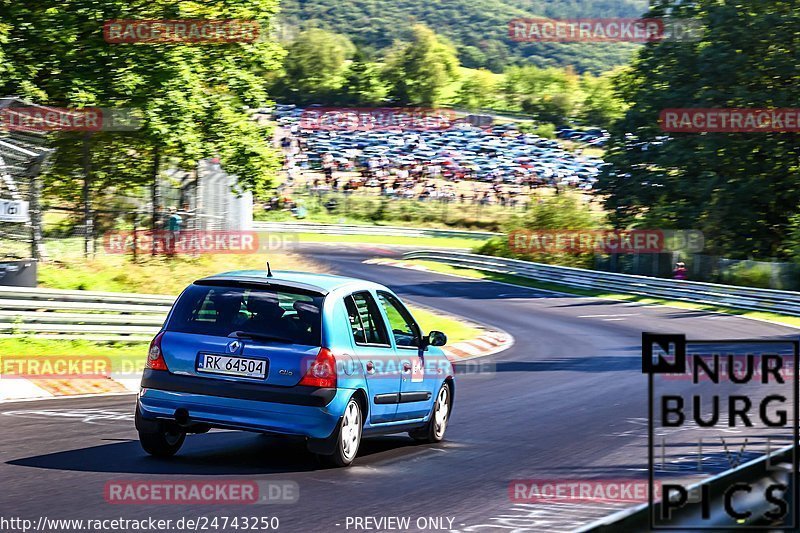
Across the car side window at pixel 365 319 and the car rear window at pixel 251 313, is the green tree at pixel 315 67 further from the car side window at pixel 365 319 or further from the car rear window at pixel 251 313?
the car rear window at pixel 251 313

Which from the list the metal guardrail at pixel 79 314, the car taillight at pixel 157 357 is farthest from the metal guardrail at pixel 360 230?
the car taillight at pixel 157 357

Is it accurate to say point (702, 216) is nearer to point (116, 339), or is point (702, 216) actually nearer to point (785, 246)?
point (785, 246)

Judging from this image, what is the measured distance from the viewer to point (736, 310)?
3572 centimetres

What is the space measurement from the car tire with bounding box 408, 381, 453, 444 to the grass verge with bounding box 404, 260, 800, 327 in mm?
23486

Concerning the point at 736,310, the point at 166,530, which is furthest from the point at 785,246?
the point at 166,530

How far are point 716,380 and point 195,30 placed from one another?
75.9 feet

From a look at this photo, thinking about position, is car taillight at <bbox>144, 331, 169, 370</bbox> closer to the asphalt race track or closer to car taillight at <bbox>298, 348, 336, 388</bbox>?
the asphalt race track

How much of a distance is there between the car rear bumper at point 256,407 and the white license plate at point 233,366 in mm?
74

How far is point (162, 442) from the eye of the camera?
28.2ft

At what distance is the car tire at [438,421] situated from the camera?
34.4ft

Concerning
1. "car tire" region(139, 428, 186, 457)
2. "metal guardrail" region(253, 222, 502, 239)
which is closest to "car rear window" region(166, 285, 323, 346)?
"car tire" region(139, 428, 186, 457)

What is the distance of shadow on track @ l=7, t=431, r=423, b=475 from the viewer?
8117mm

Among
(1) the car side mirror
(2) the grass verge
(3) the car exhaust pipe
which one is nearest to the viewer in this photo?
(3) the car exhaust pipe

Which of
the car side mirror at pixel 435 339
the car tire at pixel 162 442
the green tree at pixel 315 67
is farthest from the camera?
the green tree at pixel 315 67
